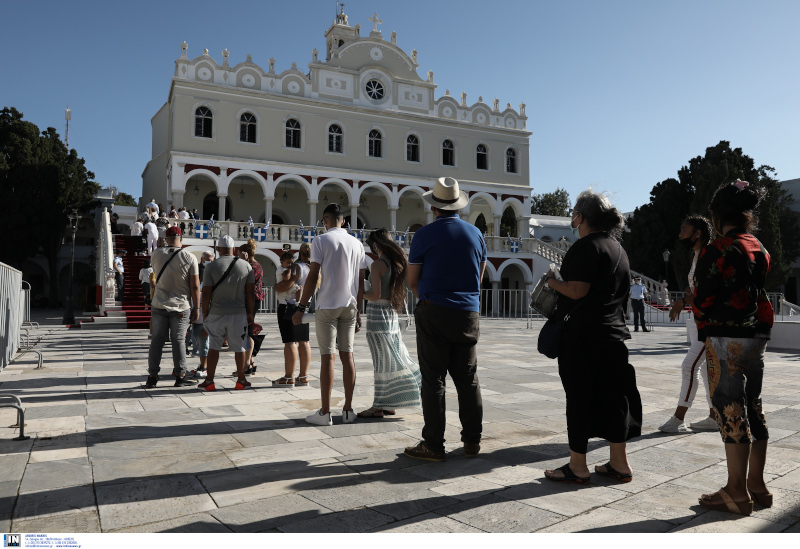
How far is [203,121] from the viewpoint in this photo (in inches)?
1094

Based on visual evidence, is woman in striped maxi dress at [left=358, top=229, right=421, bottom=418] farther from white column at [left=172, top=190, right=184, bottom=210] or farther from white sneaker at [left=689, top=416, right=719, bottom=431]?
white column at [left=172, top=190, right=184, bottom=210]

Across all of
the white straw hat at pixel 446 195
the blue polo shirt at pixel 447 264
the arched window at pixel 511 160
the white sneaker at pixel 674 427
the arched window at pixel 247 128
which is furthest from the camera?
the arched window at pixel 511 160

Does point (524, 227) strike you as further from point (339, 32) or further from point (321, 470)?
point (321, 470)

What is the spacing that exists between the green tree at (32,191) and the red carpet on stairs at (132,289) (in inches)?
518

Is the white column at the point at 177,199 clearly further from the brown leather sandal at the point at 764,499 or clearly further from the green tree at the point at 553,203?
the green tree at the point at 553,203

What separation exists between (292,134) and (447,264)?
27.1 m

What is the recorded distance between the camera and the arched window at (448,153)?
33.4 meters

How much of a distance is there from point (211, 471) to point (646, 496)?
257 cm

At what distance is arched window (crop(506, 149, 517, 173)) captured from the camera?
34.9 metres

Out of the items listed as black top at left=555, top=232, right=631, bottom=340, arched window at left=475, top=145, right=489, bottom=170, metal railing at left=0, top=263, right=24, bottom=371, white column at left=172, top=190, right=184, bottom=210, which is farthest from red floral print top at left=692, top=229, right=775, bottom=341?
arched window at left=475, top=145, right=489, bottom=170

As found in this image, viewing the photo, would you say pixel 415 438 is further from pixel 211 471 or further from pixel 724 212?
pixel 724 212

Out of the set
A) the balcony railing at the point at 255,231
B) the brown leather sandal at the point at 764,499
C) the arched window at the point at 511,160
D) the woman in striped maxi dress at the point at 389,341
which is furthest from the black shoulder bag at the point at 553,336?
the arched window at the point at 511,160

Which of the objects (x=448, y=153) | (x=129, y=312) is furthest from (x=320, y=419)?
(x=448, y=153)

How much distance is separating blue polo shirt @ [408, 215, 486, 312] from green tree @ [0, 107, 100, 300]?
34976mm
